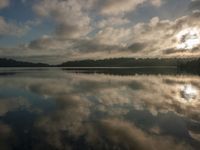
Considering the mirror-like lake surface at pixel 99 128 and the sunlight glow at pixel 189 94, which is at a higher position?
the mirror-like lake surface at pixel 99 128

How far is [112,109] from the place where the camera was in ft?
60.8

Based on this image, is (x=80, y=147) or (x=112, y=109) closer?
(x=80, y=147)

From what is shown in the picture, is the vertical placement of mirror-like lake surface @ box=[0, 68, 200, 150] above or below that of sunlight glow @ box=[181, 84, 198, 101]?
above

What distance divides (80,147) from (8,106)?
12083mm

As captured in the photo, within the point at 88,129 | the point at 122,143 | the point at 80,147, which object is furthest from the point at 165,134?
the point at 80,147

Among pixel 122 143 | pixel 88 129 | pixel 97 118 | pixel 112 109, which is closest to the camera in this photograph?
pixel 122 143

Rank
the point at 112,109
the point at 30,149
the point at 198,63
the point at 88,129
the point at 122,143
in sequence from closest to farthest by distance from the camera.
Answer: the point at 30,149, the point at 122,143, the point at 88,129, the point at 112,109, the point at 198,63

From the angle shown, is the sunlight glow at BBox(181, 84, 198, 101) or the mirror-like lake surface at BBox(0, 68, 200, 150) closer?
the mirror-like lake surface at BBox(0, 68, 200, 150)

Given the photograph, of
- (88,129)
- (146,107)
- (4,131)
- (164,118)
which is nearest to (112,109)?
(146,107)

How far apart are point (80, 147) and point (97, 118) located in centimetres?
579

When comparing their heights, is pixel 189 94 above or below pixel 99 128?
below

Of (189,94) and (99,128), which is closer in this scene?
(99,128)

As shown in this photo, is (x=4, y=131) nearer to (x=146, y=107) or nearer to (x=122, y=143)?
(x=122, y=143)

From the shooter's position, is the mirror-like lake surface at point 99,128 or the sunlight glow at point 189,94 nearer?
the mirror-like lake surface at point 99,128
